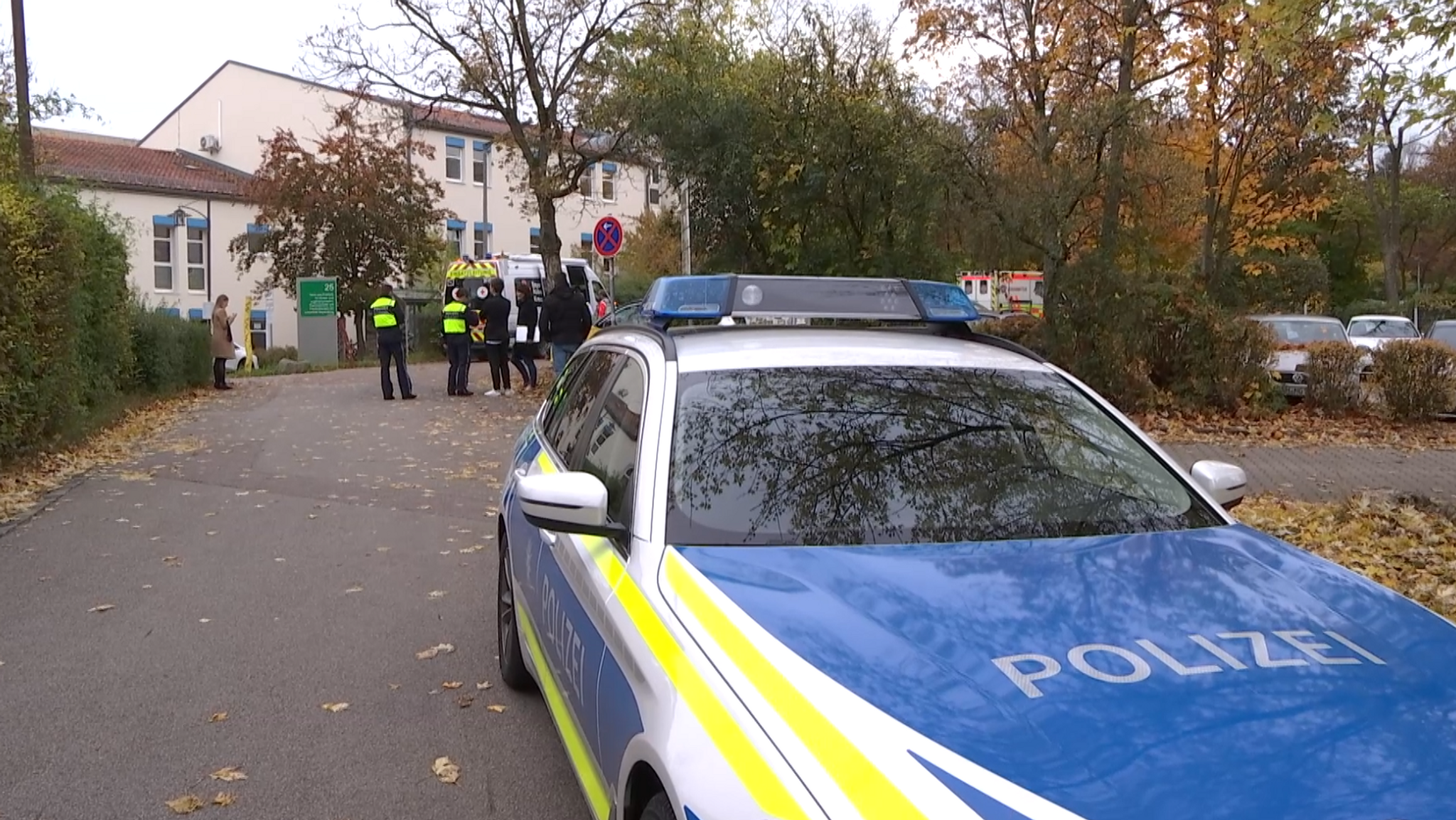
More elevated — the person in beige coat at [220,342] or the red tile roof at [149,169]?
the red tile roof at [149,169]

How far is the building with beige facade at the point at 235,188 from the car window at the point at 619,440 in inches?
Answer: 1302

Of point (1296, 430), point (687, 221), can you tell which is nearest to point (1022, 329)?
point (1296, 430)

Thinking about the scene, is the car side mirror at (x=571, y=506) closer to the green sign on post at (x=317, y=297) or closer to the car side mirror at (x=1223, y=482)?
the car side mirror at (x=1223, y=482)

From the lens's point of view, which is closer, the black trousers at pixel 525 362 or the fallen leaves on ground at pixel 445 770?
the fallen leaves on ground at pixel 445 770

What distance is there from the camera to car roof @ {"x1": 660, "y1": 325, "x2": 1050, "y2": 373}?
146 inches

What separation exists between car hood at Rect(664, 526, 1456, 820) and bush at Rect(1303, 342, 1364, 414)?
1299 centimetres

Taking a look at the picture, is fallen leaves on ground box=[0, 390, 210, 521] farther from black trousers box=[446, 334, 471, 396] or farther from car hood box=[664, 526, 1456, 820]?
car hood box=[664, 526, 1456, 820]

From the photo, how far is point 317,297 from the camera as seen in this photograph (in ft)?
105

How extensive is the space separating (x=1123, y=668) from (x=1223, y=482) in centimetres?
171

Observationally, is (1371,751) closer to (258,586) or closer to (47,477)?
(258,586)

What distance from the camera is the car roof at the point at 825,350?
371cm

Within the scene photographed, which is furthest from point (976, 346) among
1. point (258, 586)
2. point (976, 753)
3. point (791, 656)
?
point (258, 586)

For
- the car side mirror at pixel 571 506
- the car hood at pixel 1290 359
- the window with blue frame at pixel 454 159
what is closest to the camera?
the car side mirror at pixel 571 506

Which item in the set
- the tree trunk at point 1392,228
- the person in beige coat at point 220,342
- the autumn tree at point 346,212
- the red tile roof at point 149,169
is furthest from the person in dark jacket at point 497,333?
the tree trunk at point 1392,228
